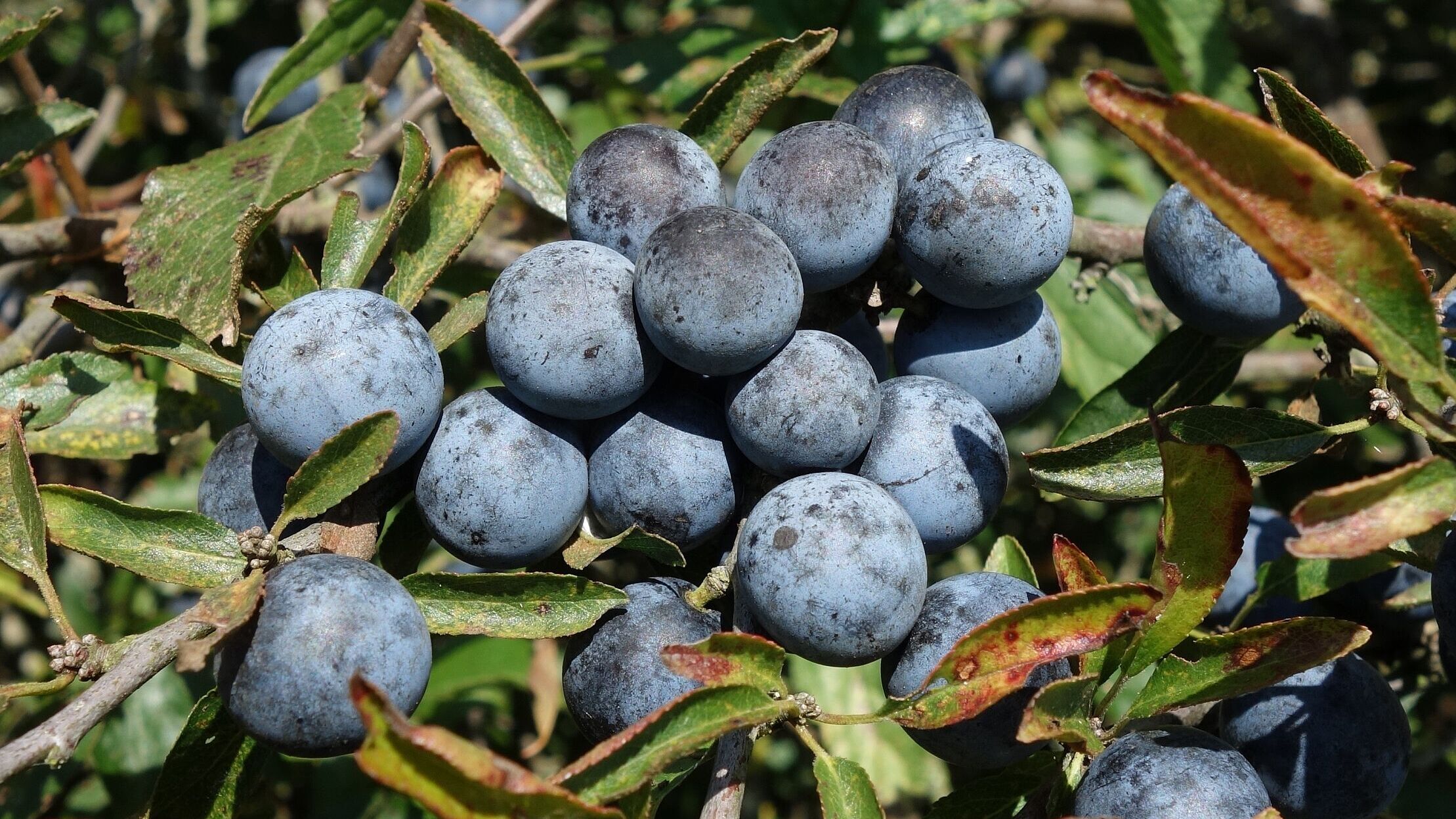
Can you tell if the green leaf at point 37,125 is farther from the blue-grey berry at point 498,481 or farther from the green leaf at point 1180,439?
the green leaf at point 1180,439

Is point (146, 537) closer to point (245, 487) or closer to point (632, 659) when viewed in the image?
point (245, 487)

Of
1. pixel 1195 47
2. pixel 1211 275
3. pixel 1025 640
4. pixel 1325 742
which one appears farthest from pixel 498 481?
pixel 1195 47

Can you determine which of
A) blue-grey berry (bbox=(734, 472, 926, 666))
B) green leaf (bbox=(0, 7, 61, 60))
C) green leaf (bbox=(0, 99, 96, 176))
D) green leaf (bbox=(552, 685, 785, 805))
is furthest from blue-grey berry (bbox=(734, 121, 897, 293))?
green leaf (bbox=(0, 99, 96, 176))

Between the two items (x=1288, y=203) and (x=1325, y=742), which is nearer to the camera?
(x=1288, y=203)

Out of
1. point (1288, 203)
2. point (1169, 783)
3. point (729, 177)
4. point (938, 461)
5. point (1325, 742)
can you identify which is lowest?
point (729, 177)

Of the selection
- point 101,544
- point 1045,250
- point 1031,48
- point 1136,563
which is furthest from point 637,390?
point 1031,48

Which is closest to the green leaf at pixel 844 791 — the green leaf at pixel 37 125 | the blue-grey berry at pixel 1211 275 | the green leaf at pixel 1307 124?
the blue-grey berry at pixel 1211 275

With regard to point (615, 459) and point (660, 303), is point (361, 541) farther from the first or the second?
point (660, 303)
